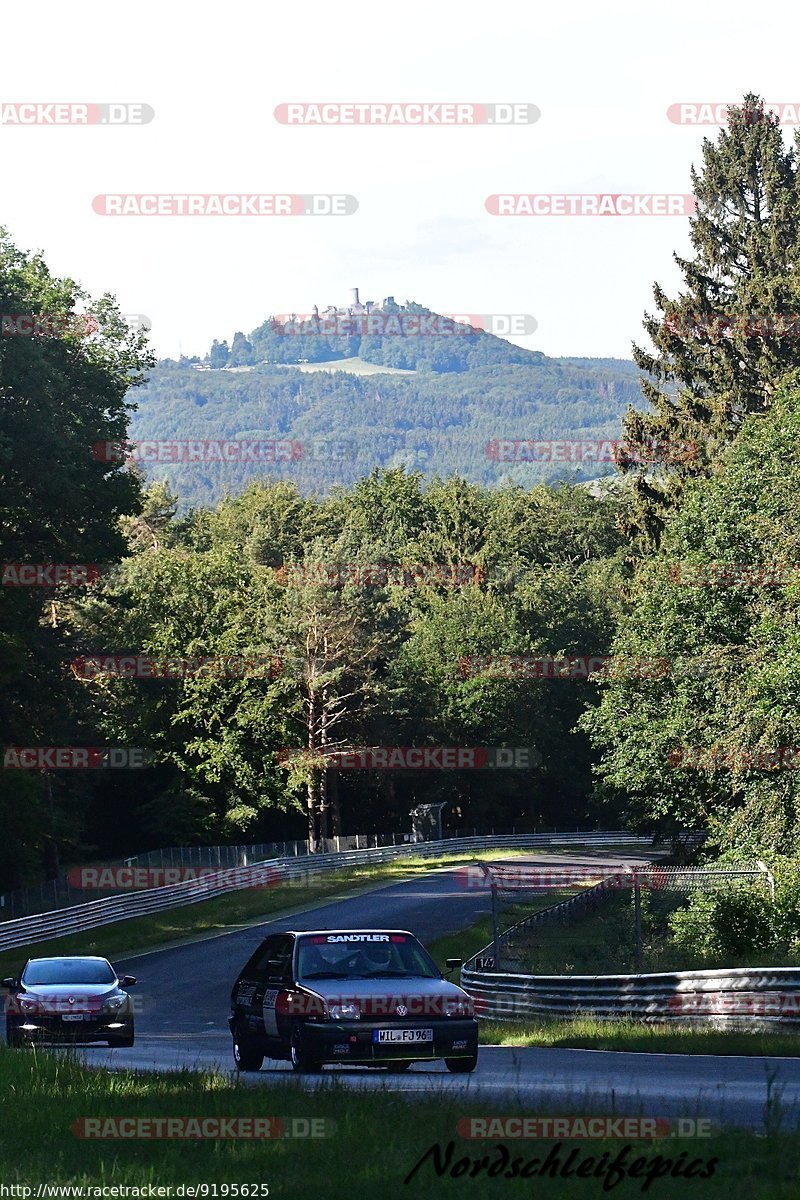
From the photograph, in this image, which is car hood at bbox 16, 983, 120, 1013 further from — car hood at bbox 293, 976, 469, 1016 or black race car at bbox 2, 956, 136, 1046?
car hood at bbox 293, 976, 469, 1016

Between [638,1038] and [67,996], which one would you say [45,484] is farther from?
[638,1038]

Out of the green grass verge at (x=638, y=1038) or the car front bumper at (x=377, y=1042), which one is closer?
the car front bumper at (x=377, y=1042)

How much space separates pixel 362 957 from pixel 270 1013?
1.11 metres

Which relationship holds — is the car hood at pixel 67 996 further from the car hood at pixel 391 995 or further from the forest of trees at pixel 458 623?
the forest of trees at pixel 458 623

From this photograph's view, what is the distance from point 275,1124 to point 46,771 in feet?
165

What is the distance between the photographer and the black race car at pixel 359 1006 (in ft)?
48.8

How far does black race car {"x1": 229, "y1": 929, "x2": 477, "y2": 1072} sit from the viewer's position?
14.9 meters

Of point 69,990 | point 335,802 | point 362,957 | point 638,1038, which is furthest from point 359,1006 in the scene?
point 335,802

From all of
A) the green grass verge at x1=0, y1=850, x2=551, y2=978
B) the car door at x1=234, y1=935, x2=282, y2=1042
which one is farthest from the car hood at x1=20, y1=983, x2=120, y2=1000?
the green grass verge at x1=0, y1=850, x2=551, y2=978

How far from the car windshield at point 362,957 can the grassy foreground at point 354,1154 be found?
3.53 metres

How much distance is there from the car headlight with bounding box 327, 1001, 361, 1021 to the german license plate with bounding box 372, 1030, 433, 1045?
271 mm

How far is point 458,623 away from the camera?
9344cm

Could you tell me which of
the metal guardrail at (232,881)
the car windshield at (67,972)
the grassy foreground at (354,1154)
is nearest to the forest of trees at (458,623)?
the metal guardrail at (232,881)

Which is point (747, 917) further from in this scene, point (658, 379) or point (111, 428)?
point (658, 379)
